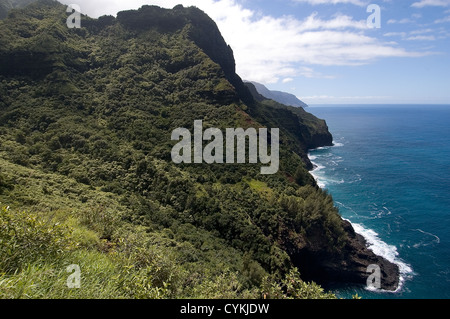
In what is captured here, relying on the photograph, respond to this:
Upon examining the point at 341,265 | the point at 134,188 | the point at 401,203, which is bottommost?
the point at 341,265

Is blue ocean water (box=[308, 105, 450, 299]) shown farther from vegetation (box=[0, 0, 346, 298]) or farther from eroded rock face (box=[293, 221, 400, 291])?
vegetation (box=[0, 0, 346, 298])

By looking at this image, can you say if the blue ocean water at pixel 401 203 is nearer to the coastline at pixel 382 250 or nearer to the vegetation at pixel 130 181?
the coastline at pixel 382 250

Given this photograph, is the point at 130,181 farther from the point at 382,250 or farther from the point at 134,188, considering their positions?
the point at 382,250

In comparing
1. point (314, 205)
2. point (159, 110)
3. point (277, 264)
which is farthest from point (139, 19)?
point (277, 264)

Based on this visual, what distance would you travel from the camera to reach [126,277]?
418 inches

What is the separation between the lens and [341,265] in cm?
4541

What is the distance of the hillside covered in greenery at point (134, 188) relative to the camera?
11250mm

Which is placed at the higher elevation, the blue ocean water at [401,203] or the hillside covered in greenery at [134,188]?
the hillside covered in greenery at [134,188]

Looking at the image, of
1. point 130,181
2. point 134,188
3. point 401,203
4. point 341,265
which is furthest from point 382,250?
point 130,181

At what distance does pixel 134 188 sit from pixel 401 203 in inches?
2472

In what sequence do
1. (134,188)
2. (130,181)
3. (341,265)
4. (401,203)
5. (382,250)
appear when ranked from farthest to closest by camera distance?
(401,203), (382,250), (341,265), (130,181), (134,188)

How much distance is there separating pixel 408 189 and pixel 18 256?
280 ft

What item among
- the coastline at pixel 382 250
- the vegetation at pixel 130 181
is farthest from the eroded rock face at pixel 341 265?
the vegetation at pixel 130 181

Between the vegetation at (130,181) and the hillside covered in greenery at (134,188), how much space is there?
159 mm
